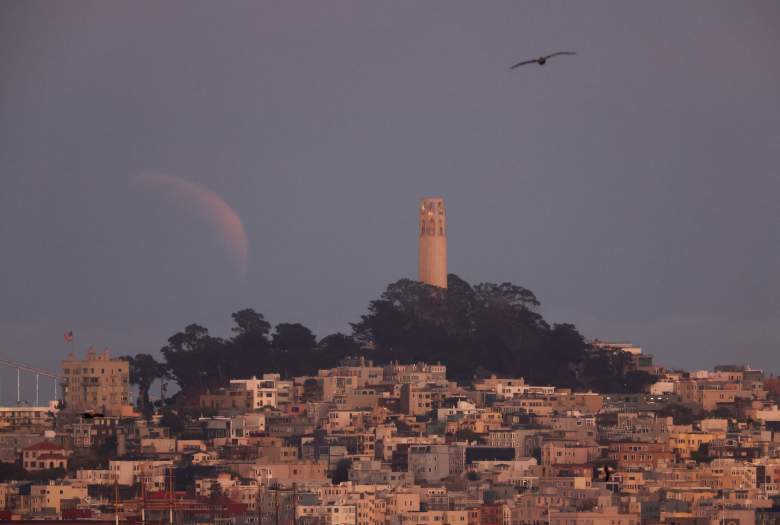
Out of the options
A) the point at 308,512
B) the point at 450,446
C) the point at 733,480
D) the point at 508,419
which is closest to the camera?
the point at 308,512

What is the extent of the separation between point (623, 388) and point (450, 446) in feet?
49.5

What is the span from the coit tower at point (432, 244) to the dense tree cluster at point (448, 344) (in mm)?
551

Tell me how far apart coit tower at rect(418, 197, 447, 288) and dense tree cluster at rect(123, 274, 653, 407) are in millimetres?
551

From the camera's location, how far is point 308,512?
73188mm

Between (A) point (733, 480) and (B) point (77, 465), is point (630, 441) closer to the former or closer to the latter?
(A) point (733, 480)

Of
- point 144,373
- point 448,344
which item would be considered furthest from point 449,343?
point 144,373

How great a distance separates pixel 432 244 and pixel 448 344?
9.37 ft

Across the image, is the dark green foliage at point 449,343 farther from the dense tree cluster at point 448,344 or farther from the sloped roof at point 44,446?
the sloped roof at point 44,446

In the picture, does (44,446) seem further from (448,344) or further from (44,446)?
(448,344)

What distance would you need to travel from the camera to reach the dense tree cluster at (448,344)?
3927 inches

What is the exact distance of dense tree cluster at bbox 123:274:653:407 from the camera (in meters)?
99.8

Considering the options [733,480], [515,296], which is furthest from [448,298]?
[733,480]

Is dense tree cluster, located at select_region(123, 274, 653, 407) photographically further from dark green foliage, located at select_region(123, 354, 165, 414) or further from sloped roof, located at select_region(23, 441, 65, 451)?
sloped roof, located at select_region(23, 441, 65, 451)

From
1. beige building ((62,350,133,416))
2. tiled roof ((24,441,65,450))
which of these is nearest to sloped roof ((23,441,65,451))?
tiled roof ((24,441,65,450))
